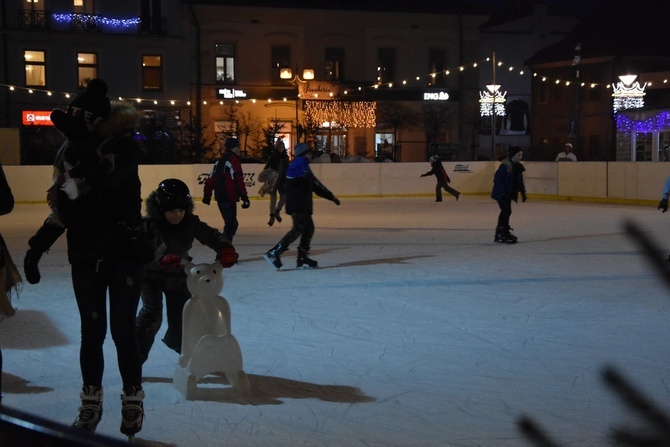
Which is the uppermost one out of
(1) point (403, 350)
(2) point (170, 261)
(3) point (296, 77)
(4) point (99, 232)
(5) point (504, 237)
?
(3) point (296, 77)

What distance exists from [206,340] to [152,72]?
32.4 m

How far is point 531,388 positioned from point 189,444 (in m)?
1.94

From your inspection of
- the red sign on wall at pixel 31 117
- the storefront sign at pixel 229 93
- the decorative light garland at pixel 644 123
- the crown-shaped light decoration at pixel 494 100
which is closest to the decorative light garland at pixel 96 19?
the red sign on wall at pixel 31 117

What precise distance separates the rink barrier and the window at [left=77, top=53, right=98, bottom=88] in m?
12.8

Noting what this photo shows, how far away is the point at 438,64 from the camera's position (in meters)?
39.8

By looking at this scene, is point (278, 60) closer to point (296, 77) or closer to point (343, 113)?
point (296, 77)

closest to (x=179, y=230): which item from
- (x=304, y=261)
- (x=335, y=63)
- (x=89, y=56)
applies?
(x=304, y=261)

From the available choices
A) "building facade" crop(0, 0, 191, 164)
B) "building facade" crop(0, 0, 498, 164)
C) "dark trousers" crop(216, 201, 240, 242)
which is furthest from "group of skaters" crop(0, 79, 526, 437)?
"building facade" crop(0, 0, 191, 164)

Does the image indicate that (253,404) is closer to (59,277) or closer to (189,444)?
(189,444)

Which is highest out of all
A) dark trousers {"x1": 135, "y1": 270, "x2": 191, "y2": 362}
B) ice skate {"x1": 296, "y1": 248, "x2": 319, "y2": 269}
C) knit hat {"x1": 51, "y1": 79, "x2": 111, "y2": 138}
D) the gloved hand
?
knit hat {"x1": 51, "y1": 79, "x2": 111, "y2": 138}

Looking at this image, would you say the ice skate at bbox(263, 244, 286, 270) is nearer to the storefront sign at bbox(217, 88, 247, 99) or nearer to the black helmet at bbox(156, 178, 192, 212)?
the black helmet at bbox(156, 178, 192, 212)

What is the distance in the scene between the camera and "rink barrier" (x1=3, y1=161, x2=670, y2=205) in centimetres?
2173

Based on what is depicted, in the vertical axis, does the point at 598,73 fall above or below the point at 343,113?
above

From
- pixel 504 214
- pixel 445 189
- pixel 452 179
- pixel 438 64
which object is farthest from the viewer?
pixel 438 64
